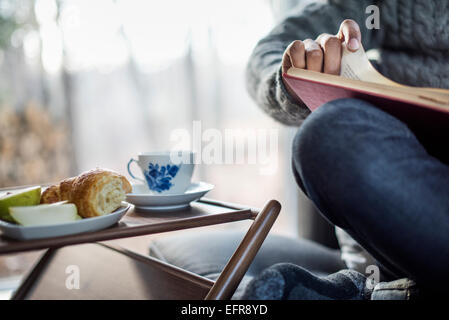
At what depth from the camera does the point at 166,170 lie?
67 centimetres

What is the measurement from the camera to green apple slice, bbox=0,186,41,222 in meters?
0.53

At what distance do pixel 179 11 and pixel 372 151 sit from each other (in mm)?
1454

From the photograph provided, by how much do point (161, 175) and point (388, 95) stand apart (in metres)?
0.35

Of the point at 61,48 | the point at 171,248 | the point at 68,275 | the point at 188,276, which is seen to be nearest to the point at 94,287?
the point at 68,275

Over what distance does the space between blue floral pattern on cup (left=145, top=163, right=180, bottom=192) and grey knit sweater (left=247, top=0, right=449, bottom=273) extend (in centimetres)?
26

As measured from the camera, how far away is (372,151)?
46cm

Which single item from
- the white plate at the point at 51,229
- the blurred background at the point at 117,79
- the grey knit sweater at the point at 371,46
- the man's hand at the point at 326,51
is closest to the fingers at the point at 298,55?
the man's hand at the point at 326,51

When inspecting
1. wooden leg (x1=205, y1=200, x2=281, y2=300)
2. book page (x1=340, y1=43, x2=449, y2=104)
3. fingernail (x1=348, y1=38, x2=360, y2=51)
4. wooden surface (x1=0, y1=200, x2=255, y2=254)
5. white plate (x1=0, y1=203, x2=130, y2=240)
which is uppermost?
fingernail (x1=348, y1=38, x2=360, y2=51)

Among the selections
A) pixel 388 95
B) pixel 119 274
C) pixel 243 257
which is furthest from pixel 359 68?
pixel 119 274

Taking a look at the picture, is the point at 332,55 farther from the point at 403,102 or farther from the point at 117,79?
the point at 117,79

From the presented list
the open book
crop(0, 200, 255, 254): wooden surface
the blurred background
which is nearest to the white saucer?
crop(0, 200, 255, 254): wooden surface

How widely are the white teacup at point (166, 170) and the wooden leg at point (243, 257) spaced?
0.50ft

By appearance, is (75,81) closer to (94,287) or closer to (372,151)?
(94,287)

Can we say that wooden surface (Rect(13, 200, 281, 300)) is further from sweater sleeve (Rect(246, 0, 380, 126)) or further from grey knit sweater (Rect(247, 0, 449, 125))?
sweater sleeve (Rect(246, 0, 380, 126))
